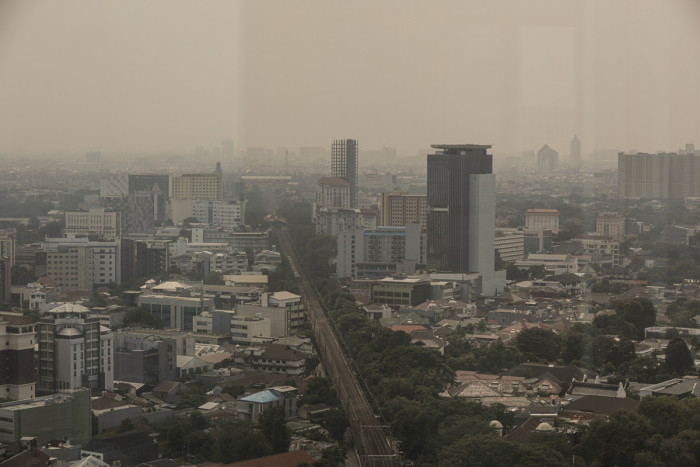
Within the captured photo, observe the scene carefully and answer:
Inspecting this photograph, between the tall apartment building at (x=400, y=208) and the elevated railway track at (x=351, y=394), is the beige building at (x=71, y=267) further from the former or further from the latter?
the tall apartment building at (x=400, y=208)

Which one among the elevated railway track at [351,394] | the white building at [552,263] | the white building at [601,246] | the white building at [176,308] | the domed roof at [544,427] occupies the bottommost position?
the elevated railway track at [351,394]

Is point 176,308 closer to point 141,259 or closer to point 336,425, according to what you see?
point 141,259

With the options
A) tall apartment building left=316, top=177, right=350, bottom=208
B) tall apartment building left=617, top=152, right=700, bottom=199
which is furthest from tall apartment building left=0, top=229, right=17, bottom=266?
tall apartment building left=617, top=152, right=700, bottom=199

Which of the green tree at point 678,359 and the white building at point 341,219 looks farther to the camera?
the white building at point 341,219

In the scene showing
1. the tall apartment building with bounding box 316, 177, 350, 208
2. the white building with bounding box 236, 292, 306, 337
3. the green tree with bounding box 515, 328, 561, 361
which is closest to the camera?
the green tree with bounding box 515, 328, 561, 361

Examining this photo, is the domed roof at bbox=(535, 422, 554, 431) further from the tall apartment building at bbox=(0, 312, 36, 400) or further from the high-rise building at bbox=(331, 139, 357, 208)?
the high-rise building at bbox=(331, 139, 357, 208)

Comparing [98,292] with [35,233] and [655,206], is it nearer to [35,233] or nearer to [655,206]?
[35,233]

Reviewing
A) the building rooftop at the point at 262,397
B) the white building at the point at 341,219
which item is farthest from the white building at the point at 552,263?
the building rooftop at the point at 262,397
